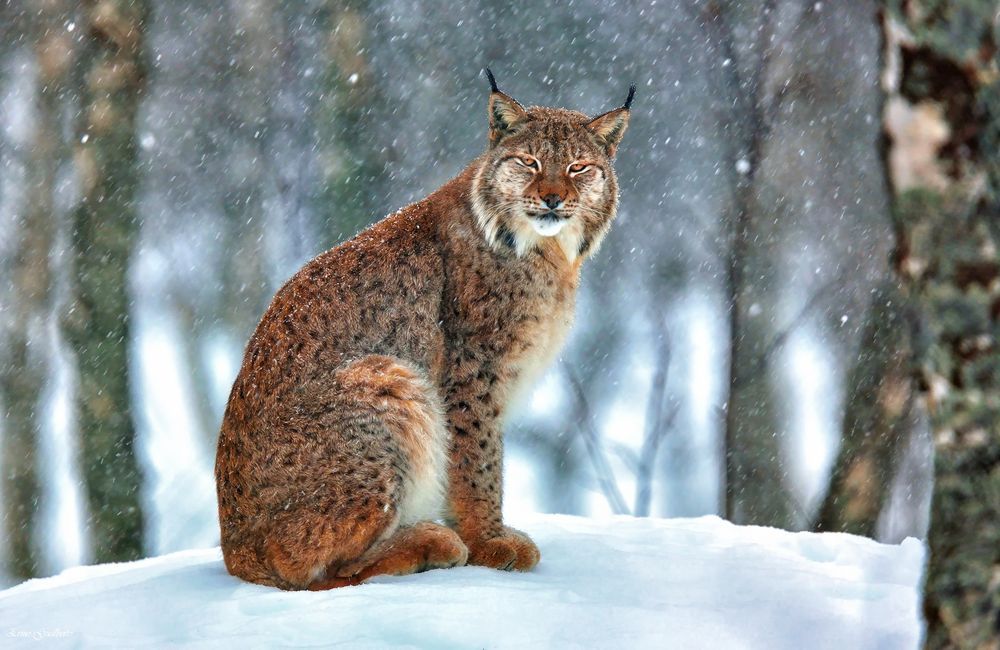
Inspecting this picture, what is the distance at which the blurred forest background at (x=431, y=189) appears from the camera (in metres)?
8.12

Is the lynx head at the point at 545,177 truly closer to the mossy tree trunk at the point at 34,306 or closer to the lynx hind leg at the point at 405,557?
the lynx hind leg at the point at 405,557

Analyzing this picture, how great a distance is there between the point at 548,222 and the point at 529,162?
0.32m

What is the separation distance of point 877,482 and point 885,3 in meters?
5.09

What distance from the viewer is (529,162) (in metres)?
5.72

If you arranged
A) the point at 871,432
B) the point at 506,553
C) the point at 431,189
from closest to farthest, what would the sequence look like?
the point at 506,553, the point at 871,432, the point at 431,189

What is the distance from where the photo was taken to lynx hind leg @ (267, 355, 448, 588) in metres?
4.93

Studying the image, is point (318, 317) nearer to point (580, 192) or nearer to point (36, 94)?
point (580, 192)

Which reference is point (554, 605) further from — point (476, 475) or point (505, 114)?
point (505, 114)

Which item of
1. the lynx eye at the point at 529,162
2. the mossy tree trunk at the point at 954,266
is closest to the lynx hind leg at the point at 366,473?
the lynx eye at the point at 529,162

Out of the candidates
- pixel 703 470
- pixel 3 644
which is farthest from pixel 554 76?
pixel 3 644

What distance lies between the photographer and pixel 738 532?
591 cm

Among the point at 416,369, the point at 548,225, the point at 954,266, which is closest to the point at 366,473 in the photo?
the point at 416,369

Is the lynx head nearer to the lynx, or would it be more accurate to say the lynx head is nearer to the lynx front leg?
the lynx

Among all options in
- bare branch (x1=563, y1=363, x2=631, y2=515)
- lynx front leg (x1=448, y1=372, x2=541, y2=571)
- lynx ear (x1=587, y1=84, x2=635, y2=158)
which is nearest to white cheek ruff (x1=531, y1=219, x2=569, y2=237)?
lynx ear (x1=587, y1=84, x2=635, y2=158)
